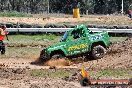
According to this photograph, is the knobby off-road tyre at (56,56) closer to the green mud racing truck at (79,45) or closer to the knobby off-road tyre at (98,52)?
the green mud racing truck at (79,45)

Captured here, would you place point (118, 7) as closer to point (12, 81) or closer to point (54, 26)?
point (54, 26)

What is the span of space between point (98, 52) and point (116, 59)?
109 cm

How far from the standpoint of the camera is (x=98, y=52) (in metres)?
19.7

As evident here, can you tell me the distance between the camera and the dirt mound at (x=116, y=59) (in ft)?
57.9

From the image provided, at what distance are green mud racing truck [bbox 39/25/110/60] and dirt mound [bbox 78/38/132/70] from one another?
49cm

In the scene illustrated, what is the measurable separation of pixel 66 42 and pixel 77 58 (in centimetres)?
116

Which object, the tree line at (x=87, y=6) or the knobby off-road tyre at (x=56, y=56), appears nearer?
the knobby off-road tyre at (x=56, y=56)

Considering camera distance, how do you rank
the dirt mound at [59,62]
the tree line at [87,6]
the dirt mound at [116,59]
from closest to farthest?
the dirt mound at [116,59] < the dirt mound at [59,62] < the tree line at [87,6]

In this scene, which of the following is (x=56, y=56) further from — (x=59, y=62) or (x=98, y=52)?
(x=98, y=52)

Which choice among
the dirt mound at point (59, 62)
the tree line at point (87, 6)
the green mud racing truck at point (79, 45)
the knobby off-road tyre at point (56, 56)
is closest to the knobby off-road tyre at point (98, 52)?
the green mud racing truck at point (79, 45)

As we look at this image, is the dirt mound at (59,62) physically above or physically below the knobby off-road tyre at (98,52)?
below

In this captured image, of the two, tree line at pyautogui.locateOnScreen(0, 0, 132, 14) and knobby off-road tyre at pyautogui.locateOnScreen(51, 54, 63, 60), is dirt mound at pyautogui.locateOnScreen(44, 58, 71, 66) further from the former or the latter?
tree line at pyautogui.locateOnScreen(0, 0, 132, 14)

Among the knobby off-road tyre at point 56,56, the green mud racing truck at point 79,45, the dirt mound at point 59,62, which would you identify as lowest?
the dirt mound at point 59,62

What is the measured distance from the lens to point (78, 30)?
19.5 meters
